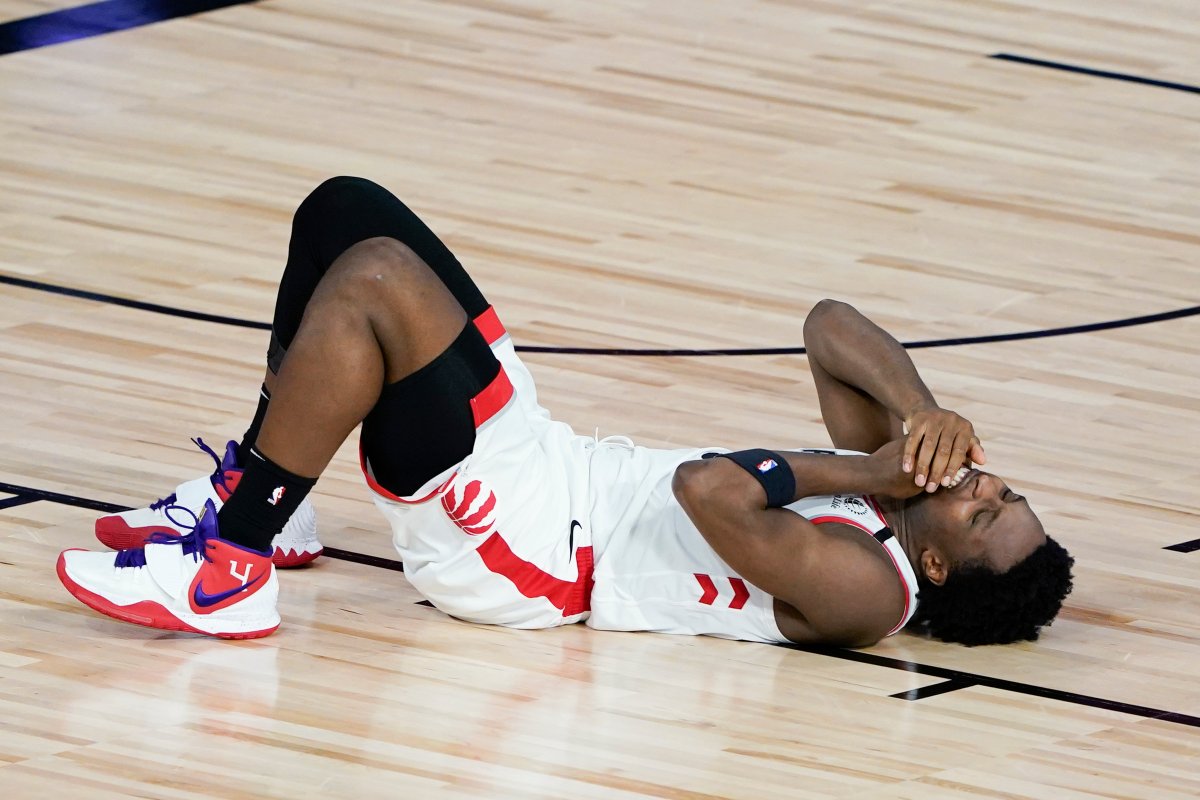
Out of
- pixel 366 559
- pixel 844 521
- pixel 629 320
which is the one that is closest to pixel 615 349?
pixel 629 320

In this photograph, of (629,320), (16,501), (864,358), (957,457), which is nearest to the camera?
(957,457)

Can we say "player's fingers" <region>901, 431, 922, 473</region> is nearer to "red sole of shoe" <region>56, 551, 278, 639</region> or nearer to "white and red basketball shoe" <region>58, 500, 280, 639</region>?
"white and red basketball shoe" <region>58, 500, 280, 639</region>

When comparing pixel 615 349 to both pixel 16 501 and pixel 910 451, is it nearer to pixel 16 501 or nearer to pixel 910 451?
pixel 16 501

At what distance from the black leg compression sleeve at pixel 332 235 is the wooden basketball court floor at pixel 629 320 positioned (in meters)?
0.52

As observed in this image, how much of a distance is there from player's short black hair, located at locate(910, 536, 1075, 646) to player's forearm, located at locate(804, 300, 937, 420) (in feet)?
0.99

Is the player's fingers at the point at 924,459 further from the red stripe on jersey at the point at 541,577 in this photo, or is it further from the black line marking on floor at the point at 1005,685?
the red stripe on jersey at the point at 541,577

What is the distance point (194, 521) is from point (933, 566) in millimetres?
1332

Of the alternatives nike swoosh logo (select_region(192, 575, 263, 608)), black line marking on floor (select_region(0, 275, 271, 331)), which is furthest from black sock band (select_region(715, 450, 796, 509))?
black line marking on floor (select_region(0, 275, 271, 331))

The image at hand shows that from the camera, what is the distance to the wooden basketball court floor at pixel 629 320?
335cm

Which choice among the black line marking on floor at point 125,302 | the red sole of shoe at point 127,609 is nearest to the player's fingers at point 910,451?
the red sole of shoe at point 127,609

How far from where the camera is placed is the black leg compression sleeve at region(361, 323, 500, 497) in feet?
11.5

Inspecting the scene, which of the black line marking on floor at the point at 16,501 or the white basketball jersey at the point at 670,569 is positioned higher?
the white basketball jersey at the point at 670,569

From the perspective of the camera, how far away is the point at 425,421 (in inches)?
139

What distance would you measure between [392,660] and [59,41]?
16.7 feet
